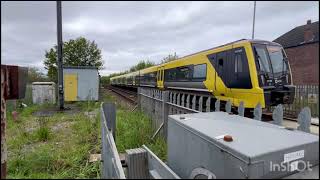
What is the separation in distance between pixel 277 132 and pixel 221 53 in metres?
7.85

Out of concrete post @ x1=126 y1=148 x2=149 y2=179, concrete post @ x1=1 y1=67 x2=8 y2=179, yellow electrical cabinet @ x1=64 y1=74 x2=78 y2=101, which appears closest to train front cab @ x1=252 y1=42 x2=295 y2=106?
concrete post @ x1=126 y1=148 x2=149 y2=179

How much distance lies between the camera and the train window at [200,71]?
10992mm

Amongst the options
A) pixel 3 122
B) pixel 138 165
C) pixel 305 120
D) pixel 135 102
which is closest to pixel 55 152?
pixel 138 165

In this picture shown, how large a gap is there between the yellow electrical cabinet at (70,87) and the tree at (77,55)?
2038 cm

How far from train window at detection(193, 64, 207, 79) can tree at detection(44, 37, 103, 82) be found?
29.7 m

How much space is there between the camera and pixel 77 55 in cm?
3953

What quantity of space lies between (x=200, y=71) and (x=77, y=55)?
31.7 metres

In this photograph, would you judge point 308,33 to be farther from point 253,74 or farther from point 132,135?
point 253,74

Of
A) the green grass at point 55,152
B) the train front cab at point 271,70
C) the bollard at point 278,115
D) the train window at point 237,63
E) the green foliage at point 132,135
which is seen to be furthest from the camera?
the train window at point 237,63

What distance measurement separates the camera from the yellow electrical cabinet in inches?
729

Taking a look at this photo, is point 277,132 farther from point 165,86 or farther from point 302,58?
point 165,86

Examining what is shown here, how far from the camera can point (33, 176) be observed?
369cm

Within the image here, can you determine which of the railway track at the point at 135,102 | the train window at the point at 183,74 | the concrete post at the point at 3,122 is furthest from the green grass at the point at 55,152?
the train window at the point at 183,74

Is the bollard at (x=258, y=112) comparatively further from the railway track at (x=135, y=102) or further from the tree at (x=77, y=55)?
the tree at (x=77, y=55)
